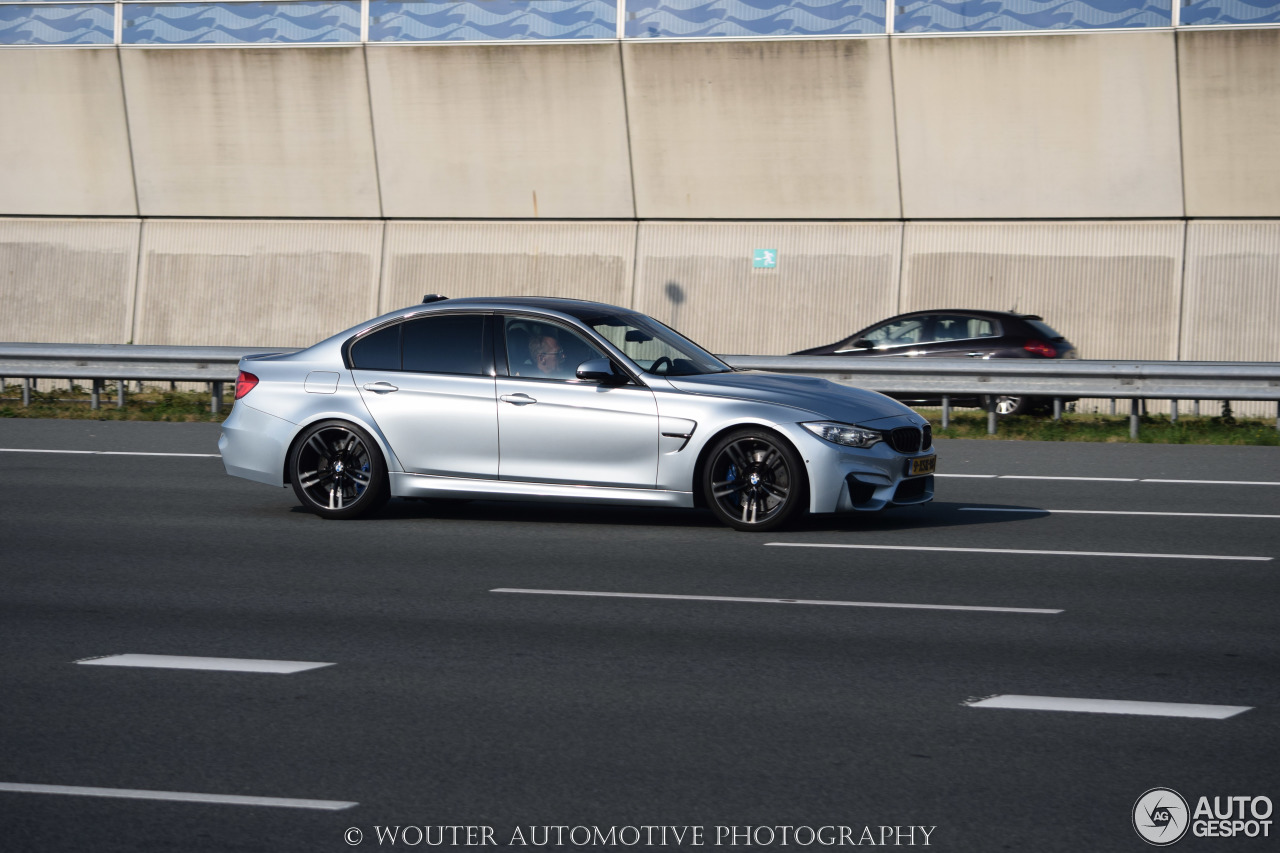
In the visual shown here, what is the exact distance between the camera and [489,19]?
24.8 meters

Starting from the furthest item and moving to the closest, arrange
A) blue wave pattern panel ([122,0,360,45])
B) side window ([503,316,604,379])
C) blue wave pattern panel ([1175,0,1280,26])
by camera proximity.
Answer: blue wave pattern panel ([122,0,360,45]) → blue wave pattern panel ([1175,0,1280,26]) → side window ([503,316,604,379])

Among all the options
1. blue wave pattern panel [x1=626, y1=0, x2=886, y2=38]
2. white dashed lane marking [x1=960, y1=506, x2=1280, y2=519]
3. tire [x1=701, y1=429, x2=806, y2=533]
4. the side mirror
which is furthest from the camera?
blue wave pattern panel [x1=626, y1=0, x2=886, y2=38]

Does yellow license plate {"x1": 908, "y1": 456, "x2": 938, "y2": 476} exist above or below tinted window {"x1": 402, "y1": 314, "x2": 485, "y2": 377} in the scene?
below

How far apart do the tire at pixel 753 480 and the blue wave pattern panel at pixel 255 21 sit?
17.3m

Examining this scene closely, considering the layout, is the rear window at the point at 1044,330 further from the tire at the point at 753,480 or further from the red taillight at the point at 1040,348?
the tire at the point at 753,480

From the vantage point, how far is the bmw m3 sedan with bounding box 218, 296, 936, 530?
10023 mm

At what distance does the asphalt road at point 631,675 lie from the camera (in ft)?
15.1

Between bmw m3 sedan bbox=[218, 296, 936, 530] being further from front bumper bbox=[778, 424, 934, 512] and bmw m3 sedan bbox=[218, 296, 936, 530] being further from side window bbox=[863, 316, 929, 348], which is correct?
side window bbox=[863, 316, 929, 348]

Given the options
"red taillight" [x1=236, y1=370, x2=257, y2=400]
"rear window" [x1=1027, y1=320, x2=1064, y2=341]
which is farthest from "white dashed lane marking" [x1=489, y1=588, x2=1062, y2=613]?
"rear window" [x1=1027, y1=320, x2=1064, y2=341]

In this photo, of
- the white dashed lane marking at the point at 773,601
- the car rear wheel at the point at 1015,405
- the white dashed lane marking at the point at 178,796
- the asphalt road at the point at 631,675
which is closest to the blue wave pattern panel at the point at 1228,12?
the car rear wheel at the point at 1015,405

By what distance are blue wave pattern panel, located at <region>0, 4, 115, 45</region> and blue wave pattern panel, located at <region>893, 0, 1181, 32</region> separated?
13.0 metres

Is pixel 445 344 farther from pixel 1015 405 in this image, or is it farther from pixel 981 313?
pixel 981 313

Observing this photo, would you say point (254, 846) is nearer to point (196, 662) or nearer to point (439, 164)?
point (196, 662)

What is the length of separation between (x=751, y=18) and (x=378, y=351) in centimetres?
1451
